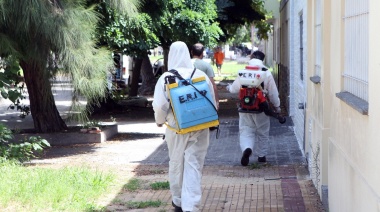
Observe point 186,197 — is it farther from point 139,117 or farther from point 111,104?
point 111,104

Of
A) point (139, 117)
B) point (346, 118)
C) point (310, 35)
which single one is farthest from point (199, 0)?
point (346, 118)

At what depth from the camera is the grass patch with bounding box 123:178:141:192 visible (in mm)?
9738

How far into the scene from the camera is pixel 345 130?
234 inches

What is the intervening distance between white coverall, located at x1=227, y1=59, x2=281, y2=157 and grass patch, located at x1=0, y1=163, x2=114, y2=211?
238 cm

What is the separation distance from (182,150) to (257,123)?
399 cm

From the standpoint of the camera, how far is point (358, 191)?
5203 millimetres

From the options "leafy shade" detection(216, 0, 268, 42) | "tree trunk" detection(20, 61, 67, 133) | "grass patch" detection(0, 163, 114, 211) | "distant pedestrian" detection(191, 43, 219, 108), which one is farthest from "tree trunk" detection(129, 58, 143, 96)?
"grass patch" detection(0, 163, 114, 211)

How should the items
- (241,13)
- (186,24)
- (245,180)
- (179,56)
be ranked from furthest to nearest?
(241,13) < (186,24) < (245,180) < (179,56)

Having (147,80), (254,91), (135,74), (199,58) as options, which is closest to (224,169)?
(254,91)

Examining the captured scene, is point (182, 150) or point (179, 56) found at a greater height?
point (179, 56)

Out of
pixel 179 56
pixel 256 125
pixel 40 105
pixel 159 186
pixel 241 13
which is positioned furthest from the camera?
pixel 241 13

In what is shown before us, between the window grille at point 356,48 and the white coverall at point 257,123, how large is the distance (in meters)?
5.12

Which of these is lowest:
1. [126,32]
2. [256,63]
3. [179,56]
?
[256,63]

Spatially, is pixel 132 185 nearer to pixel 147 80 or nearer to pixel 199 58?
pixel 199 58
